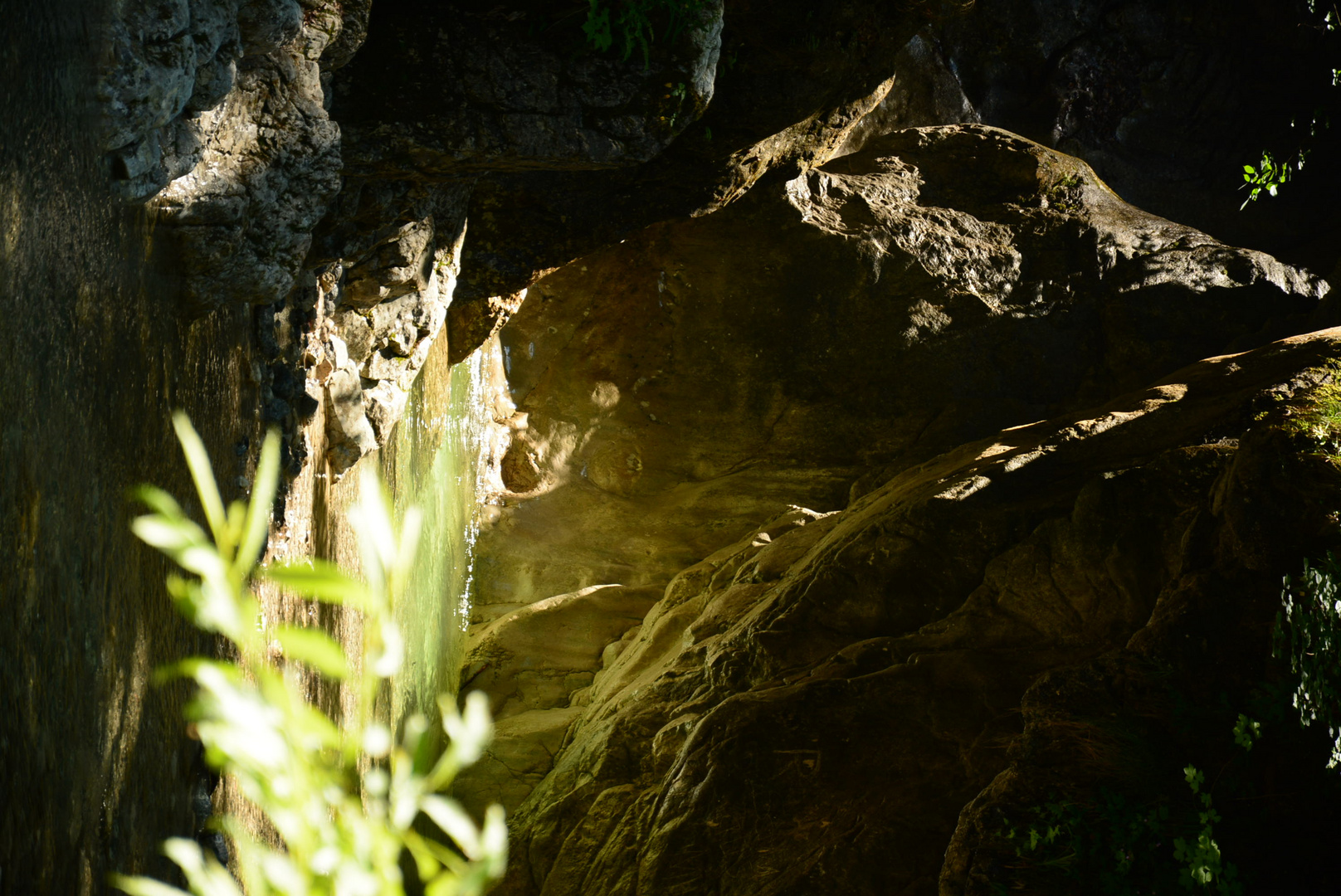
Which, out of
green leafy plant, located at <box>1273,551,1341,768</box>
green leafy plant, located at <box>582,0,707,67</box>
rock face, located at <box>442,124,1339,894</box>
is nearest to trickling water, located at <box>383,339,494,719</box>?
rock face, located at <box>442,124,1339,894</box>

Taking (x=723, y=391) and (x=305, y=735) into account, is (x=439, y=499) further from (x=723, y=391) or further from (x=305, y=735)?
(x=305, y=735)

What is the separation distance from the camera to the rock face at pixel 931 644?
3.85 metres

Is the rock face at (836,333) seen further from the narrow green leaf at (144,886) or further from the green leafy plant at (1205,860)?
the narrow green leaf at (144,886)

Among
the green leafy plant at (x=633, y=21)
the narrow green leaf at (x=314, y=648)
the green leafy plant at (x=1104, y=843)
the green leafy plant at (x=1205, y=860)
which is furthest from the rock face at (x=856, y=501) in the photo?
the narrow green leaf at (x=314, y=648)

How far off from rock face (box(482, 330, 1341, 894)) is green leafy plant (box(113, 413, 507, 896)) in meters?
3.14

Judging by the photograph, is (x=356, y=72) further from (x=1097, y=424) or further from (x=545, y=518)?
(x=545, y=518)

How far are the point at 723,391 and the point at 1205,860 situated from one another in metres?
6.43

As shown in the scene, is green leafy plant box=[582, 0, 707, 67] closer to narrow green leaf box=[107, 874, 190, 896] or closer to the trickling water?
the trickling water

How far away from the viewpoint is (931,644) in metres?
4.88

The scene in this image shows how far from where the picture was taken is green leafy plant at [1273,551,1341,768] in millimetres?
3125

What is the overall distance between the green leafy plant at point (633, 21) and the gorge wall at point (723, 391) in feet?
0.23

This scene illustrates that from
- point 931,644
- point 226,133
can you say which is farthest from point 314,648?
point 931,644

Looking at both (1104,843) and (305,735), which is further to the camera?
(1104,843)

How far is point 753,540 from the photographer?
7898 millimetres
